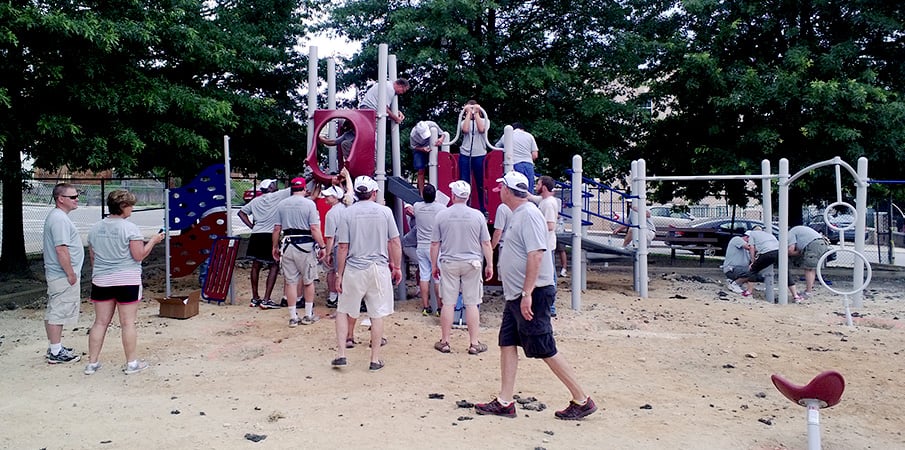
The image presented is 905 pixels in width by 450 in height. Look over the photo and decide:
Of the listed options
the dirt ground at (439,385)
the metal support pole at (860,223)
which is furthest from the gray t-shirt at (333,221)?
the metal support pole at (860,223)

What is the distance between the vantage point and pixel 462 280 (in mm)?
6801

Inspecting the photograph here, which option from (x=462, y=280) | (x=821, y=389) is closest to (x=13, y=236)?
(x=462, y=280)

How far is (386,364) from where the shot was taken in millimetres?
6312

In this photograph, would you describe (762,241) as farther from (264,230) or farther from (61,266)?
(61,266)

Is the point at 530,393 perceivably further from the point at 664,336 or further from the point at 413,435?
the point at 664,336

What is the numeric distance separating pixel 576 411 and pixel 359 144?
508cm

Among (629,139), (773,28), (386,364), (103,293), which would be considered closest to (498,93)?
(629,139)

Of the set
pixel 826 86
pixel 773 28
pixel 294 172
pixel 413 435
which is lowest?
pixel 413 435

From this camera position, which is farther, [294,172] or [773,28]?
[294,172]

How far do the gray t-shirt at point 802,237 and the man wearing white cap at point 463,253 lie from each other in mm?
6605

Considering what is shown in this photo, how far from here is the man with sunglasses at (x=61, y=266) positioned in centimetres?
597

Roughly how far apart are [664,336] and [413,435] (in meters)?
4.17

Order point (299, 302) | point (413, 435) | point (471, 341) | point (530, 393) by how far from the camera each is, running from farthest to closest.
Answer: point (299, 302)
point (471, 341)
point (530, 393)
point (413, 435)

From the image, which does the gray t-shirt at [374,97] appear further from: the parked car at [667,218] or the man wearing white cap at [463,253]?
the parked car at [667,218]
